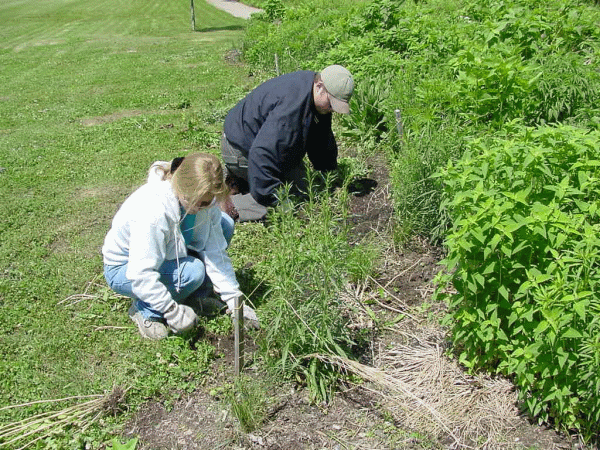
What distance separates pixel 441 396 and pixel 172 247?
1676 millimetres

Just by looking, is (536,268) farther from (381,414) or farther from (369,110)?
(369,110)

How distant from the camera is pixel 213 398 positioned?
3.29 m

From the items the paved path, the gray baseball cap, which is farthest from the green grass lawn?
the paved path

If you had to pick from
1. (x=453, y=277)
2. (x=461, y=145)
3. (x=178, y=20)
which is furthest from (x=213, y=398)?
(x=178, y=20)

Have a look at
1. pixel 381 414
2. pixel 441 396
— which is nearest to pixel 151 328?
pixel 381 414

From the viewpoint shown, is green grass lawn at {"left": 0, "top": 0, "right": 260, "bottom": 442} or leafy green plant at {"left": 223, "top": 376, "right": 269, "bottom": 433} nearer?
leafy green plant at {"left": 223, "top": 376, "right": 269, "bottom": 433}

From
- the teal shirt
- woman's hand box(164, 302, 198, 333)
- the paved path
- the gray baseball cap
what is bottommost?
the paved path

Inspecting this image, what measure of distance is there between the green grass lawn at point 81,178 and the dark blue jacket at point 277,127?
1359 mm

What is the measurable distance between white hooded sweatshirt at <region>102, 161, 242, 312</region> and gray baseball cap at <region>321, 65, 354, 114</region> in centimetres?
136

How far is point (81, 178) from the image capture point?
6.32 metres

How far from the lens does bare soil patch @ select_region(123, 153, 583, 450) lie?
9.79ft

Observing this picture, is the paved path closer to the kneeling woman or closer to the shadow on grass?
the shadow on grass

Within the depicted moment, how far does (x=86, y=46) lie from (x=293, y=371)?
15.3 meters

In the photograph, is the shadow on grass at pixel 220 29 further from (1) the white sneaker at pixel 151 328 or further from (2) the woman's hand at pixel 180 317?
(2) the woman's hand at pixel 180 317
